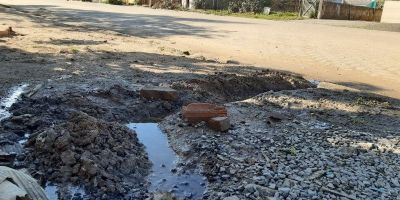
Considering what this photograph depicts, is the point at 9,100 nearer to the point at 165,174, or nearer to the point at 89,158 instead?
the point at 89,158

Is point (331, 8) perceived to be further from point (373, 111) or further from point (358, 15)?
point (373, 111)

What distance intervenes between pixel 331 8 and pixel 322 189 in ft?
85.2

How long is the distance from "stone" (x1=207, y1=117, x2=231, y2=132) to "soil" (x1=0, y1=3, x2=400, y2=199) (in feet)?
0.24

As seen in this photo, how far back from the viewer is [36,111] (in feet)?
15.3

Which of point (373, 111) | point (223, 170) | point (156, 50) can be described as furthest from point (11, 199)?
point (156, 50)

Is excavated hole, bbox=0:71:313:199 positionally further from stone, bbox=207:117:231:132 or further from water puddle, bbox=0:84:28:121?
stone, bbox=207:117:231:132

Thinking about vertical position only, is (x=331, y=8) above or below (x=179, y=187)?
above

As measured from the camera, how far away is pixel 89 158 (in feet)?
11.5

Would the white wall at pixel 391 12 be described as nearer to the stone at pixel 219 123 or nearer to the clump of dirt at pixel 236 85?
the clump of dirt at pixel 236 85

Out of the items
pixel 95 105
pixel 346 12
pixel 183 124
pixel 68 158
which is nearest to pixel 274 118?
pixel 183 124

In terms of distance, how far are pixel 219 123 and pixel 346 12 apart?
85.7 ft

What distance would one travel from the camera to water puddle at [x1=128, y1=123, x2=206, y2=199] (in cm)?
350

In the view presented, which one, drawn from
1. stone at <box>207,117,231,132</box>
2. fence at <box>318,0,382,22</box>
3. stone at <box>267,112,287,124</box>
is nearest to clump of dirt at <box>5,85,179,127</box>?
stone at <box>207,117,231,132</box>

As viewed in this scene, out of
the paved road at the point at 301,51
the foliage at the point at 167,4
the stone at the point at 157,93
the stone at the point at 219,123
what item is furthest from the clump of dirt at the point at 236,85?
the foliage at the point at 167,4
